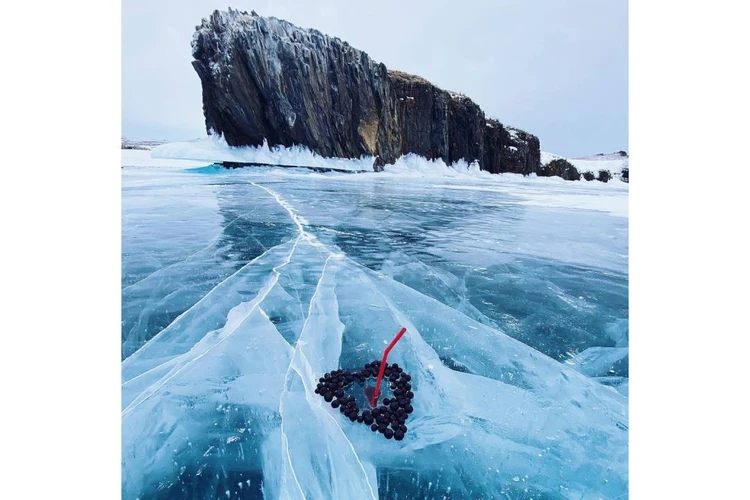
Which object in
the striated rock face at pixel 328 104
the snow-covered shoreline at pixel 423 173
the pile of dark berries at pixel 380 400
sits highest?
the striated rock face at pixel 328 104

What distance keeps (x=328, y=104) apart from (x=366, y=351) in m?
3.06

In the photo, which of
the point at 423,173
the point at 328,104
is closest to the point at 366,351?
the point at 423,173

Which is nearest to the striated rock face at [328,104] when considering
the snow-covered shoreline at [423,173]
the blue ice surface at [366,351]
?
the snow-covered shoreline at [423,173]

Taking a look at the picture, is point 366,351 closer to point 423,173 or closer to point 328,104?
point 423,173

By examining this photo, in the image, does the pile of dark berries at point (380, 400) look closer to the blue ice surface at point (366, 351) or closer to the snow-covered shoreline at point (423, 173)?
the blue ice surface at point (366, 351)

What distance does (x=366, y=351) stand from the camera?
1078mm

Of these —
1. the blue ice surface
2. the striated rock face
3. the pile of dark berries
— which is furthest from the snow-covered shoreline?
the pile of dark berries

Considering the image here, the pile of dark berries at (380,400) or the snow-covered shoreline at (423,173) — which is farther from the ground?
the snow-covered shoreline at (423,173)

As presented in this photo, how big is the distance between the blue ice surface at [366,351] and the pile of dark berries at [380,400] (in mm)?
22

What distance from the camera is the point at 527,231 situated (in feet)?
6.88

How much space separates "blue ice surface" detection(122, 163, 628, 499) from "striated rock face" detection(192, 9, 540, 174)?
51.8 inches

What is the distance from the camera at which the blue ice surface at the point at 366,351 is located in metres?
0.74
